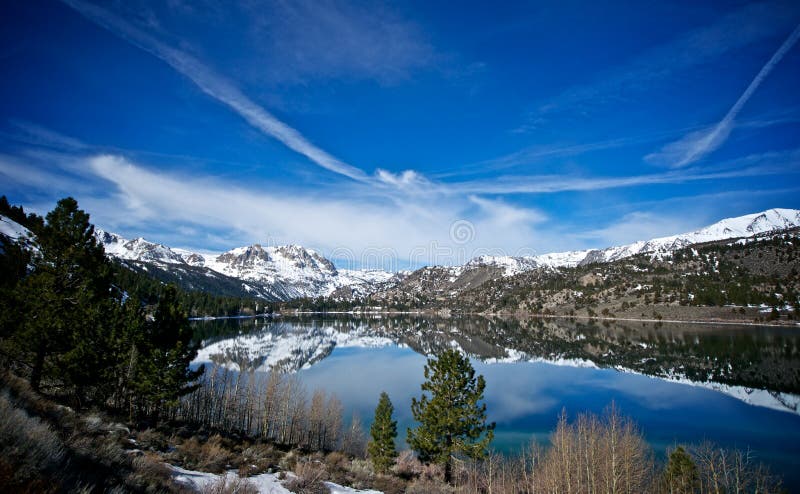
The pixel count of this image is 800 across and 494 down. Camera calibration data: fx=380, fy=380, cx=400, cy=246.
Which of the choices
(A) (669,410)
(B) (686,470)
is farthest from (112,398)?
(A) (669,410)

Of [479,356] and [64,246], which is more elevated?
[64,246]

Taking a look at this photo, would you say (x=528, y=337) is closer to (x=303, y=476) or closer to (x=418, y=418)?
(x=418, y=418)

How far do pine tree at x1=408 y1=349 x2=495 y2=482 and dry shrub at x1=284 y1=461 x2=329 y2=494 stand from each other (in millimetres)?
9277

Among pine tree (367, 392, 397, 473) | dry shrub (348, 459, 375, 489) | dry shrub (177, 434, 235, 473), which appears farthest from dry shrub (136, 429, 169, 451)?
pine tree (367, 392, 397, 473)

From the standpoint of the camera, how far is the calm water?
1457 inches

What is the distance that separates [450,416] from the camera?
25688 mm

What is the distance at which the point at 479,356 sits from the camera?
3674 inches

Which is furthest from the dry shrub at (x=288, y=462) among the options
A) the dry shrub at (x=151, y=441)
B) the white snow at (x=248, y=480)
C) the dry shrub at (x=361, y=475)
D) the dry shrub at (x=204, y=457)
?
the dry shrub at (x=151, y=441)

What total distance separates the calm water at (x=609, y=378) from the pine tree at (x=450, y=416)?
9.22 metres

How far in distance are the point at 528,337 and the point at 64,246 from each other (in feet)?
413

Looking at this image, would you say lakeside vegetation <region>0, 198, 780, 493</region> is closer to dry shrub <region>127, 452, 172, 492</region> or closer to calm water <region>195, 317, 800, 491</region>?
dry shrub <region>127, 452, 172, 492</region>

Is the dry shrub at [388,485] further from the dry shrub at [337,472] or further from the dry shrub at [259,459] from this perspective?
the dry shrub at [259,459]

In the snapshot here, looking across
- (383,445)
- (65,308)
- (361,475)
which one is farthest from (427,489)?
(65,308)

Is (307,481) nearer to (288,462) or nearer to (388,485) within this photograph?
(288,462)
